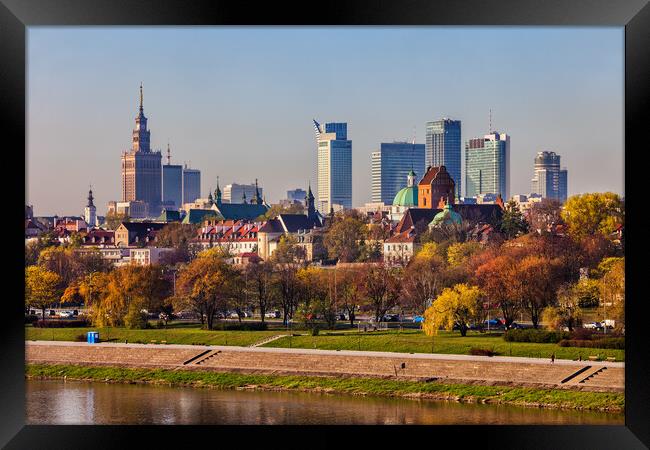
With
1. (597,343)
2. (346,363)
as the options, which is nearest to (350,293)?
(346,363)

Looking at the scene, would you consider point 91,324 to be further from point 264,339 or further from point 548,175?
point 548,175

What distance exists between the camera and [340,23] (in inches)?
257

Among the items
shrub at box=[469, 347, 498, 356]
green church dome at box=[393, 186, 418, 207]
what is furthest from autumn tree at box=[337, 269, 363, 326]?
green church dome at box=[393, 186, 418, 207]

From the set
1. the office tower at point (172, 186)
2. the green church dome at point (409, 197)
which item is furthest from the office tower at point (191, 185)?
the green church dome at point (409, 197)

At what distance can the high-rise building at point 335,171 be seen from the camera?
68.4 meters

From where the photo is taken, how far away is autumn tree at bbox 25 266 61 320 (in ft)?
93.9

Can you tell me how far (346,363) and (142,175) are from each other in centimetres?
6251

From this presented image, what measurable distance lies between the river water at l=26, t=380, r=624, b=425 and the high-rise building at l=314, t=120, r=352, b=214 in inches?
1939

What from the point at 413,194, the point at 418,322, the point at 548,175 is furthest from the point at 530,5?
the point at 548,175

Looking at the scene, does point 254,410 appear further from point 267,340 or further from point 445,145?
point 445,145

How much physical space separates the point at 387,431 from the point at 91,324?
19258 millimetres

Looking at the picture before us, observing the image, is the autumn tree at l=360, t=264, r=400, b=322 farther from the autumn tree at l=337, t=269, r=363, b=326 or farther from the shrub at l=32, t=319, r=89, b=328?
the shrub at l=32, t=319, r=89, b=328

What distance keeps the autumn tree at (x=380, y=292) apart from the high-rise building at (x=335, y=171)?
3975 centimetres

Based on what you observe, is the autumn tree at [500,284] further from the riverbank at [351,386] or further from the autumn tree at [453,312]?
the riverbank at [351,386]
